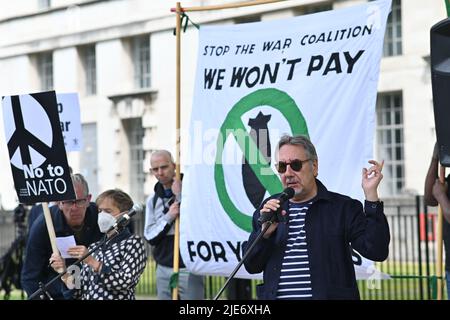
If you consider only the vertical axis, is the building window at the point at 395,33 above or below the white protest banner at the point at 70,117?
above

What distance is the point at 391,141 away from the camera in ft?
95.8

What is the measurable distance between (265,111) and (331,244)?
285cm

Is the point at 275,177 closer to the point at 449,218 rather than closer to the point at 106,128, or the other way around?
the point at 449,218

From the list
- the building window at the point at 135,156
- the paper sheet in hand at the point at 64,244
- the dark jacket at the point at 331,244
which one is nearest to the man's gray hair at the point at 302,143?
the dark jacket at the point at 331,244

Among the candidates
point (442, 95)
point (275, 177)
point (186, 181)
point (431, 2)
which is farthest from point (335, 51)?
point (431, 2)

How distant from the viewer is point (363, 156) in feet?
28.4

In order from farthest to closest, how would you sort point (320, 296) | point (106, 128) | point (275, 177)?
point (106, 128) < point (275, 177) < point (320, 296)

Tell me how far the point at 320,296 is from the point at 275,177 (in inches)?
108

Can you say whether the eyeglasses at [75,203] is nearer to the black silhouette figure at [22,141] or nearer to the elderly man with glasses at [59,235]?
the elderly man with glasses at [59,235]

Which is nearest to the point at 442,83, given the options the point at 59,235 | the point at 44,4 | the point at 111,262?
the point at 111,262

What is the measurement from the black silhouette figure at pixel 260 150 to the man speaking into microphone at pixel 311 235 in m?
2.50

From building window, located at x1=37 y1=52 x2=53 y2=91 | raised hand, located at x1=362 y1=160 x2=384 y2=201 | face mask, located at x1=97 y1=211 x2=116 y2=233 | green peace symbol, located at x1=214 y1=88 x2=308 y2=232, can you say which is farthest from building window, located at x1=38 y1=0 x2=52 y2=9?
raised hand, located at x1=362 y1=160 x2=384 y2=201

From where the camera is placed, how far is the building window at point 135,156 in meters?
36.5

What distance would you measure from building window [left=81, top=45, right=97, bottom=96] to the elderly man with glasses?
28836mm
